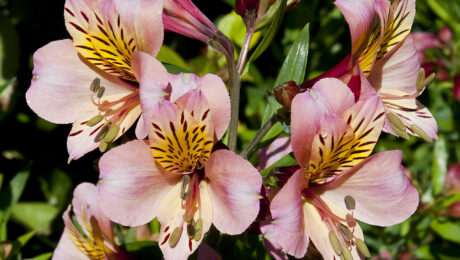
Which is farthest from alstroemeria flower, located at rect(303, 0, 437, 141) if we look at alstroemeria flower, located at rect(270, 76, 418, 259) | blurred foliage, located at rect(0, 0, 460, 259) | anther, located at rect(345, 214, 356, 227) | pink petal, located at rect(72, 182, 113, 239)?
blurred foliage, located at rect(0, 0, 460, 259)

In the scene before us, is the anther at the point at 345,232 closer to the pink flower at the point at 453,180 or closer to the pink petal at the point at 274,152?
the pink petal at the point at 274,152

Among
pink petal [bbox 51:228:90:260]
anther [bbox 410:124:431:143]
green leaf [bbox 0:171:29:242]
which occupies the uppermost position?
anther [bbox 410:124:431:143]

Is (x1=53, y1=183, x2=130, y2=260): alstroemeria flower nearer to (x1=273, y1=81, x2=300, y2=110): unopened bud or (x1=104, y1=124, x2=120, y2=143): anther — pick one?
(x1=104, y1=124, x2=120, y2=143): anther

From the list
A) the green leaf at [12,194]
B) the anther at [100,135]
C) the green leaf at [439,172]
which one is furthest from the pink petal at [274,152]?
the green leaf at [439,172]

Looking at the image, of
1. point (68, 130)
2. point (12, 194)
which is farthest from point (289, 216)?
point (68, 130)

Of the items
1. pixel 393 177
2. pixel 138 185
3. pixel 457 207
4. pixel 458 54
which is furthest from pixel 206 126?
pixel 458 54

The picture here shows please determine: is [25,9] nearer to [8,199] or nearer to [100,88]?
[8,199]
